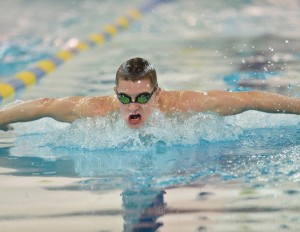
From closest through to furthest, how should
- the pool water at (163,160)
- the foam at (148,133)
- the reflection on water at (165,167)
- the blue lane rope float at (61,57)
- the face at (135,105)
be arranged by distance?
the pool water at (163,160) < the reflection on water at (165,167) < the face at (135,105) < the foam at (148,133) < the blue lane rope float at (61,57)

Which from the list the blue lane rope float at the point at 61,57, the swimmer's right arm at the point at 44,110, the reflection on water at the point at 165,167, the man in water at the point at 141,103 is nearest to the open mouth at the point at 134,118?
the man in water at the point at 141,103

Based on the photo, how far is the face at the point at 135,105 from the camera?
4.14m

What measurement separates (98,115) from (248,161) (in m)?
0.97

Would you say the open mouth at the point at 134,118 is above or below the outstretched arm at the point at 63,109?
below

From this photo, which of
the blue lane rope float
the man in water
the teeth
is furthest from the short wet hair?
the blue lane rope float

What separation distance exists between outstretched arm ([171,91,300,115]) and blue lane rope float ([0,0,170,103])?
6.53ft

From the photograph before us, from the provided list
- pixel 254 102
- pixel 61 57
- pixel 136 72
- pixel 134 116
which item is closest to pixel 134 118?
pixel 134 116

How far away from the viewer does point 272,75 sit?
21.9 ft

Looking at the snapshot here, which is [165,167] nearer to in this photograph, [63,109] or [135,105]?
[135,105]

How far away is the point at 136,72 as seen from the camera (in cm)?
417

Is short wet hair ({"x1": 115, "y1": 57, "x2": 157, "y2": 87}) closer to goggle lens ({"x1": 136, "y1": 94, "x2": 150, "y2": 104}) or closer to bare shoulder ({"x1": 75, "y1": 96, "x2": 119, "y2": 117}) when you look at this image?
goggle lens ({"x1": 136, "y1": 94, "x2": 150, "y2": 104})

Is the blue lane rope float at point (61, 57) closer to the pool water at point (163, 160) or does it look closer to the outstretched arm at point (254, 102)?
the pool water at point (163, 160)

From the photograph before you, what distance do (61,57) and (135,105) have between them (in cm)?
412

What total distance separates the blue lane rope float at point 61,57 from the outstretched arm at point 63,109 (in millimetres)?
1488
